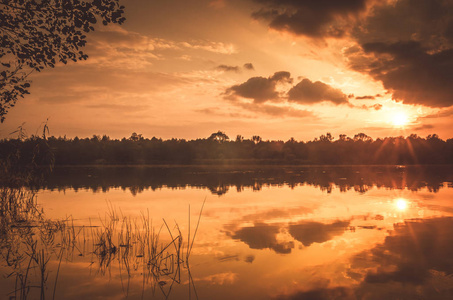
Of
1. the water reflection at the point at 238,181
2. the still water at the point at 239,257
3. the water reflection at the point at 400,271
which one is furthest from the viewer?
the water reflection at the point at 238,181

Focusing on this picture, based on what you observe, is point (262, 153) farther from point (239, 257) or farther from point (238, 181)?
point (239, 257)

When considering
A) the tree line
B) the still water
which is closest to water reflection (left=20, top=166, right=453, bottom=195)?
the still water

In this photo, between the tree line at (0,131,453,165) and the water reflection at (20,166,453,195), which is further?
the tree line at (0,131,453,165)

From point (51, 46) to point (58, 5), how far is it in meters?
1.26

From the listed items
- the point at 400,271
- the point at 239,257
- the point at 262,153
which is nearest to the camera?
the point at 400,271

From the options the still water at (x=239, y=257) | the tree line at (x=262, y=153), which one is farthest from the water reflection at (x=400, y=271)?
the tree line at (x=262, y=153)

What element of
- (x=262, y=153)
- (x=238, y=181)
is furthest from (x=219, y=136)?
(x=238, y=181)

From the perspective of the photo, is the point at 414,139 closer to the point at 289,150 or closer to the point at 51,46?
the point at 289,150

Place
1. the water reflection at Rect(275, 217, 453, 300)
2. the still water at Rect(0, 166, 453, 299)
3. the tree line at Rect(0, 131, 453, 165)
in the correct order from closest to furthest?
the water reflection at Rect(275, 217, 453, 300), the still water at Rect(0, 166, 453, 299), the tree line at Rect(0, 131, 453, 165)

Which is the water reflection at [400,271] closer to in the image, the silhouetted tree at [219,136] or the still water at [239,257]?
the still water at [239,257]

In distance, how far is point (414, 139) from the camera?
453ft

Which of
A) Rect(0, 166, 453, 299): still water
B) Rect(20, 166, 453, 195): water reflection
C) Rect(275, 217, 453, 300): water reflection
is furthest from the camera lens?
Rect(20, 166, 453, 195): water reflection

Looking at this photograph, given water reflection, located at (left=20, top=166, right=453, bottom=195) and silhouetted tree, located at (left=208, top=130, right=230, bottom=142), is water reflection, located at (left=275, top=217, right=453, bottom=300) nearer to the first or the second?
water reflection, located at (left=20, top=166, right=453, bottom=195)

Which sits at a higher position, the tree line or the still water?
the tree line
